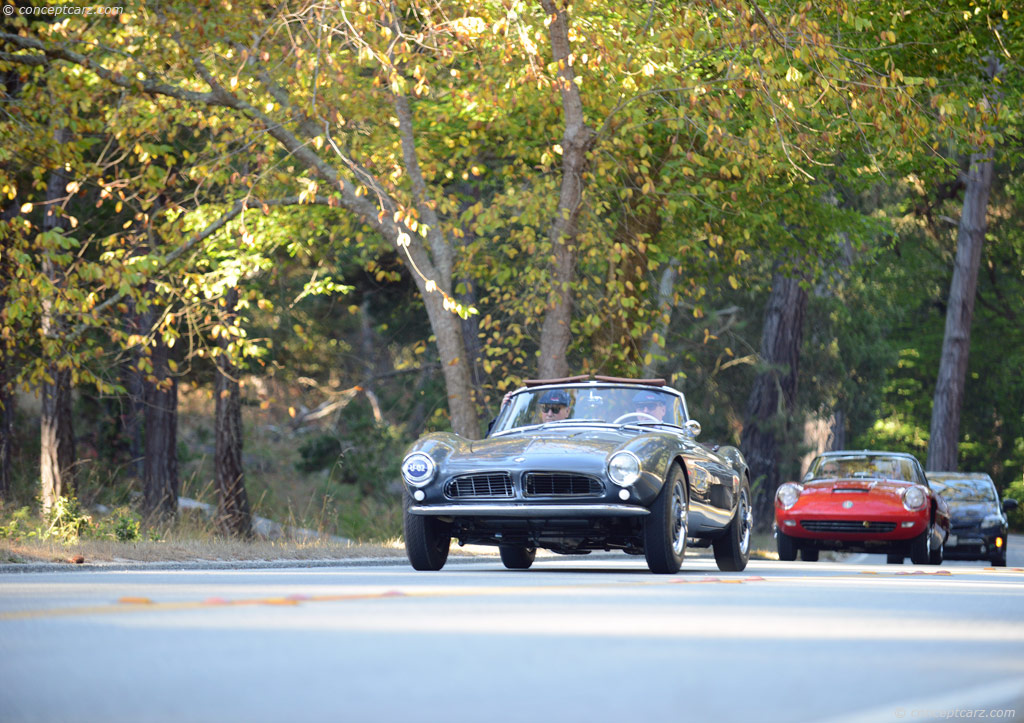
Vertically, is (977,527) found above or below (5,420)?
below

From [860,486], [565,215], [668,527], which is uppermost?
[565,215]

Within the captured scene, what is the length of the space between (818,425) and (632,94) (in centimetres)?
2901

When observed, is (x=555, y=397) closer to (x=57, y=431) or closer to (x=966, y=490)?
(x=57, y=431)

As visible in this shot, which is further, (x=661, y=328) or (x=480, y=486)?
(x=661, y=328)

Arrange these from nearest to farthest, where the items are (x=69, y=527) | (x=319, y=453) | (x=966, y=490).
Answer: (x=69, y=527) < (x=966, y=490) < (x=319, y=453)

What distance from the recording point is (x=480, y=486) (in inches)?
464

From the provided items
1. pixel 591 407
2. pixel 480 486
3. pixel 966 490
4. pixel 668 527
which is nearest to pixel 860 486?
pixel 591 407

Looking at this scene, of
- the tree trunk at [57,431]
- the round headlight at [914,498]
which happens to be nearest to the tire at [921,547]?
the round headlight at [914,498]

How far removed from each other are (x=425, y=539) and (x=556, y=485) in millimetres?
1335

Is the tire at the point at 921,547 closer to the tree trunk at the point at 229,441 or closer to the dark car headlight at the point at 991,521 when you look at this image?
the dark car headlight at the point at 991,521

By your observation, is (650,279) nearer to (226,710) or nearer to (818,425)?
(226,710)

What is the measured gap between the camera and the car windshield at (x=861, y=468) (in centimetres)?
1966

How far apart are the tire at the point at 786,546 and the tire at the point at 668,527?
7.46 meters

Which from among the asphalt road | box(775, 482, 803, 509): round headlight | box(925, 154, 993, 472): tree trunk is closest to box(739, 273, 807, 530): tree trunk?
box(925, 154, 993, 472): tree trunk
